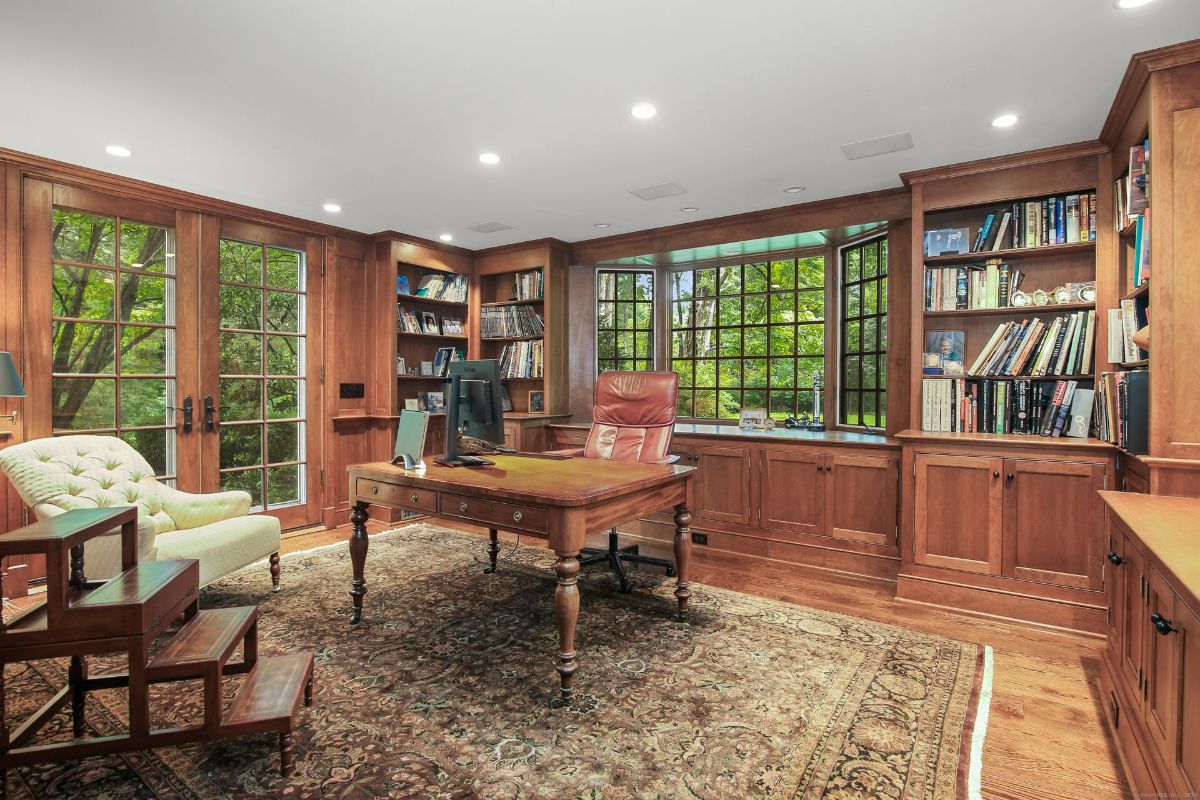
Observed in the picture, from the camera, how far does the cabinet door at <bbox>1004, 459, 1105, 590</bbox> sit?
2.88 m

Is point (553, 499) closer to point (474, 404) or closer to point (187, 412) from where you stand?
point (474, 404)

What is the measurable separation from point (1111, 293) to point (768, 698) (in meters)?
2.66

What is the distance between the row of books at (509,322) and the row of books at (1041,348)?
133 inches

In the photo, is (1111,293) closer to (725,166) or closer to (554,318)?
(725,166)

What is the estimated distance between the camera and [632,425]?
3.74 m

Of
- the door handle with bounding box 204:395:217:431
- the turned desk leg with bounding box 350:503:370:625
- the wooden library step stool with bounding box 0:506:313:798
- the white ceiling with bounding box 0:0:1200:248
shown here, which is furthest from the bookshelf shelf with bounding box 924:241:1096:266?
Result: the door handle with bounding box 204:395:217:431

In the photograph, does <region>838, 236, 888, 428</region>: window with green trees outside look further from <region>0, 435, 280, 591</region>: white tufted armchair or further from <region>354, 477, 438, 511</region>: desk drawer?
<region>0, 435, 280, 591</region>: white tufted armchair

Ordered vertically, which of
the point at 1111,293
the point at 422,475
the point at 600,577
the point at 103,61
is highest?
the point at 103,61

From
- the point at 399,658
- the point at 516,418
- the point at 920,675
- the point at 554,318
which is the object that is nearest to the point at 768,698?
the point at 920,675

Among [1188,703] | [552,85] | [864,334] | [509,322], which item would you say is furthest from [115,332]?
[1188,703]

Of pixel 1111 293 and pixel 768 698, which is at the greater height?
pixel 1111 293

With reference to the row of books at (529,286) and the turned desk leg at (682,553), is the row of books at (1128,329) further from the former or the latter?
the row of books at (529,286)

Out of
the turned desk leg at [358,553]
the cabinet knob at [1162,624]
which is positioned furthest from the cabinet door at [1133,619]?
the turned desk leg at [358,553]

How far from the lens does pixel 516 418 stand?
5.12 m
